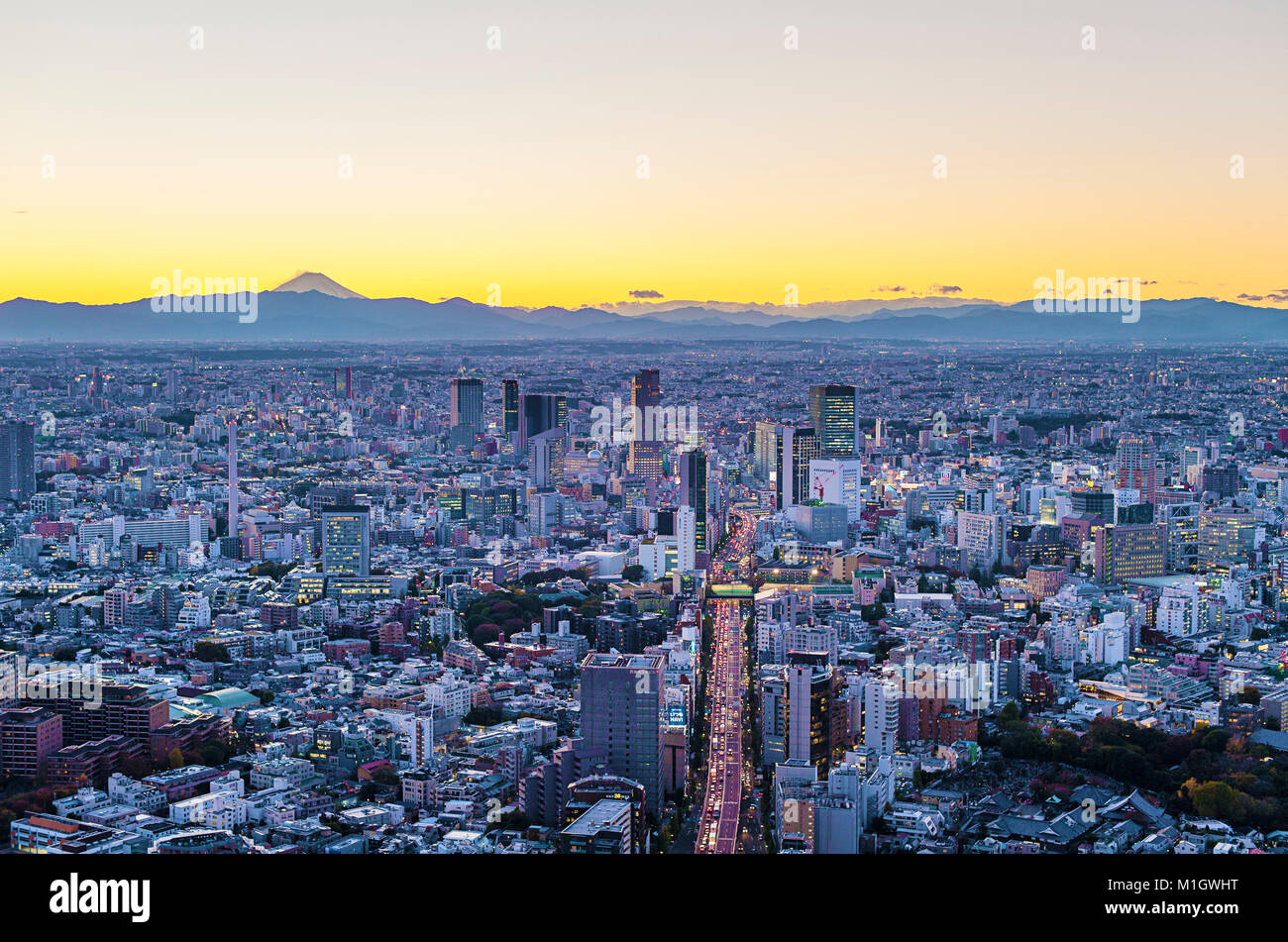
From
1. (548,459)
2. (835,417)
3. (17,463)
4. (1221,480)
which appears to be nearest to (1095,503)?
(1221,480)

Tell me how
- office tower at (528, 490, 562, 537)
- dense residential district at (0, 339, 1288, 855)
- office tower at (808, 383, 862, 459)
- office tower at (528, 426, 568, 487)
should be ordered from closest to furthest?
dense residential district at (0, 339, 1288, 855) → office tower at (528, 490, 562, 537) → office tower at (528, 426, 568, 487) → office tower at (808, 383, 862, 459)

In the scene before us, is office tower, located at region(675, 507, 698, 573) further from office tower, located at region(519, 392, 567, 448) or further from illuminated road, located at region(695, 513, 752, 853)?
office tower, located at region(519, 392, 567, 448)

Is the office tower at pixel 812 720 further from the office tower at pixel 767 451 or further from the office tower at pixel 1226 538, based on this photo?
the office tower at pixel 767 451

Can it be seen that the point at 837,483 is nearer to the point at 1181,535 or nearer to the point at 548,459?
the point at 1181,535

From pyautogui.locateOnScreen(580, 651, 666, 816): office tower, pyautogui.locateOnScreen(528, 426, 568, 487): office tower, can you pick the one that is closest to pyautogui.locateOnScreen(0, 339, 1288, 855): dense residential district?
pyautogui.locateOnScreen(580, 651, 666, 816): office tower
